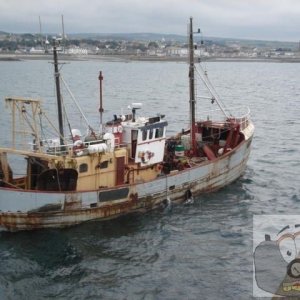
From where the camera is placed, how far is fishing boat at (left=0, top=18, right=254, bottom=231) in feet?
77.4

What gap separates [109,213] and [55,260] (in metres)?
4.56

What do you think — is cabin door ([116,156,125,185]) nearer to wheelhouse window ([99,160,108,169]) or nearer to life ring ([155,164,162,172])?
wheelhouse window ([99,160,108,169])

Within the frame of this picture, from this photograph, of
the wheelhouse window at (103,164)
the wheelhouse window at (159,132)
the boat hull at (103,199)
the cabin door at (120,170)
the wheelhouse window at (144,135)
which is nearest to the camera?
the boat hull at (103,199)

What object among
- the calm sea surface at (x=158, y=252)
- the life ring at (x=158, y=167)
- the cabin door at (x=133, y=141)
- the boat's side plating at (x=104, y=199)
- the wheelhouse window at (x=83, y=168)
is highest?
the cabin door at (x=133, y=141)

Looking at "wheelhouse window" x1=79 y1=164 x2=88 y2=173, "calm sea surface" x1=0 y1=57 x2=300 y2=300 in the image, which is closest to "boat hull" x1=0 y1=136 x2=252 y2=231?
"calm sea surface" x1=0 y1=57 x2=300 y2=300

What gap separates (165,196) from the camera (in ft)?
89.4

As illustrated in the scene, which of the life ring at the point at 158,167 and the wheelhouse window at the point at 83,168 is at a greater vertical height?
the wheelhouse window at the point at 83,168

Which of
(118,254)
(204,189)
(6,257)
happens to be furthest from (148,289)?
(204,189)

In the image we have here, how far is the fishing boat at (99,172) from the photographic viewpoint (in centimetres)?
2358

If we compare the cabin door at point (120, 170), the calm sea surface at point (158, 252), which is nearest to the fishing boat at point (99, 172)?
the cabin door at point (120, 170)

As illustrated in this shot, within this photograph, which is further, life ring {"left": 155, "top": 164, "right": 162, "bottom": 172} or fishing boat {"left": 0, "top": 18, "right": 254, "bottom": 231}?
life ring {"left": 155, "top": 164, "right": 162, "bottom": 172}

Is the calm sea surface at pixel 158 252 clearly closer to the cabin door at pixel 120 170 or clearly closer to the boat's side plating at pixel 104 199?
the boat's side plating at pixel 104 199

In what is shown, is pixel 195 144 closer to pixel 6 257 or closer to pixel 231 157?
pixel 231 157

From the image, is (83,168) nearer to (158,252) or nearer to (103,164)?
(103,164)
